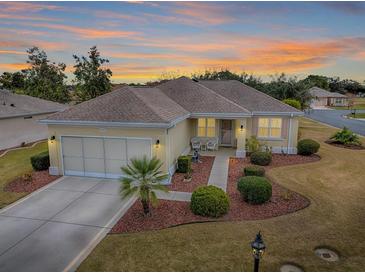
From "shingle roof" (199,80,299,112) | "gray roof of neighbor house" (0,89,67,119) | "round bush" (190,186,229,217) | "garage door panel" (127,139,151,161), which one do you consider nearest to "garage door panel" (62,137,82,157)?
"garage door panel" (127,139,151,161)

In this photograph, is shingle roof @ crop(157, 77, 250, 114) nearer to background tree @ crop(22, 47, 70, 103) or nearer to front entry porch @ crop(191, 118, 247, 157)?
front entry porch @ crop(191, 118, 247, 157)

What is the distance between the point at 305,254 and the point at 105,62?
1695 inches

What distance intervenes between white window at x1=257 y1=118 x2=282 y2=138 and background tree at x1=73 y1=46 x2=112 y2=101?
1277 inches

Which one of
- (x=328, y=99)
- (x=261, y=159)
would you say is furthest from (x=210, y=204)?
(x=328, y=99)

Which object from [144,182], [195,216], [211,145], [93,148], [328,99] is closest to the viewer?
[144,182]

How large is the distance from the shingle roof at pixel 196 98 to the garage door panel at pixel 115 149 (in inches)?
258

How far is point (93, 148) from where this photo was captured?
12.9m

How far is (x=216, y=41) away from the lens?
20.2 metres

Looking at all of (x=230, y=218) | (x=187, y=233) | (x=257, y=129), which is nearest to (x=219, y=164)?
(x=257, y=129)

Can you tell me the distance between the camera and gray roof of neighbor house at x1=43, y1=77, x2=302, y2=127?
40.9ft

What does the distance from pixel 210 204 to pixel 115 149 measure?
6.04 m

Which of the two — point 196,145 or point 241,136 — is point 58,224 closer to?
point 196,145

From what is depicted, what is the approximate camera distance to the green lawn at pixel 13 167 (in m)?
10.9

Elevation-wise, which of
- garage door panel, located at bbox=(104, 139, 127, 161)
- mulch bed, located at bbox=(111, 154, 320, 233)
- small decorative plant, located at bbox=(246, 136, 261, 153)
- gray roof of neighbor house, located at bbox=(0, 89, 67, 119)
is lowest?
mulch bed, located at bbox=(111, 154, 320, 233)
